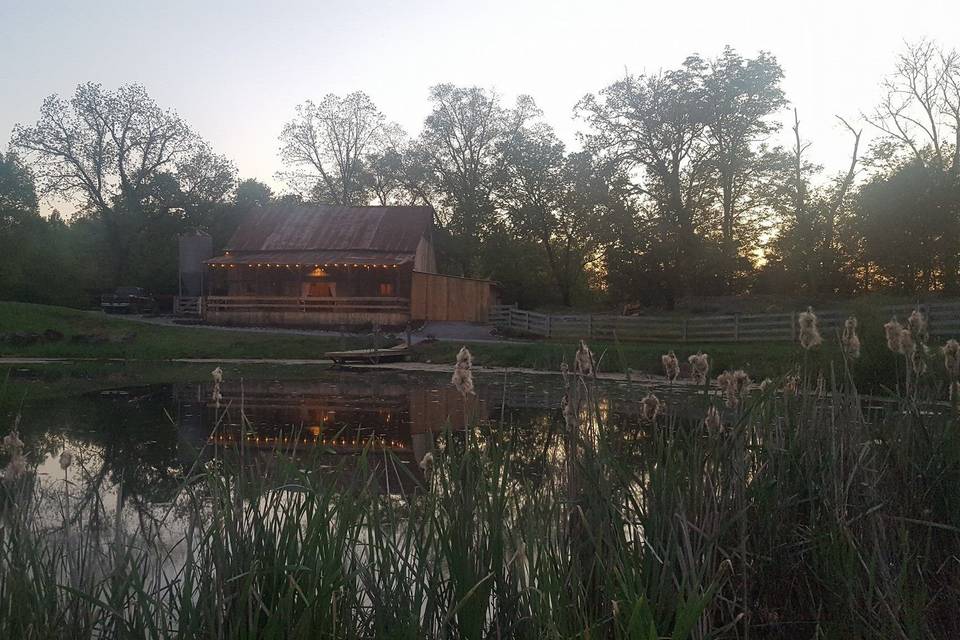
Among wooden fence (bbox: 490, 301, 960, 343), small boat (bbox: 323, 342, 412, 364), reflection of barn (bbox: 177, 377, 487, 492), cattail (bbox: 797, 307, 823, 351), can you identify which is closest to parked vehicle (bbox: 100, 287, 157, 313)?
wooden fence (bbox: 490, 301, 960, 343)

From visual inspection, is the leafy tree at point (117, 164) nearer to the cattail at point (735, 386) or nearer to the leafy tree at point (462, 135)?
the leafy tree at point (462, 135)

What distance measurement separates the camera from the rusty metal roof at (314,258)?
1380 inches

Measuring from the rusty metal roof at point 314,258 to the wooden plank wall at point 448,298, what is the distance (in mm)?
1390

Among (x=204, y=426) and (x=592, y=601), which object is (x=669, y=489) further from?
(x=204, y=426)

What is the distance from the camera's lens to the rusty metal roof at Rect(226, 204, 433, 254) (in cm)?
3747

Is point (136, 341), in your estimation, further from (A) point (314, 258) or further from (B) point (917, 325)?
(B) point (917, 325)

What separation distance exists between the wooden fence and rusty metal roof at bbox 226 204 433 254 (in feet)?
26.2

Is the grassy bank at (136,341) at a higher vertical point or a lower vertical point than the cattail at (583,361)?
lower

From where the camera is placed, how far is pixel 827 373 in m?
12.1

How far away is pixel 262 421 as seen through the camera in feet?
38.4

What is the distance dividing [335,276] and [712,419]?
3380 cm

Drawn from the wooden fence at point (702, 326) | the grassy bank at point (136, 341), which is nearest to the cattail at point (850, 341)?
the wooden fence at point (702, 326)

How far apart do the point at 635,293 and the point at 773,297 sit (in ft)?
18.6

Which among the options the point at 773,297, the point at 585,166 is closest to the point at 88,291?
the point at 585,166
